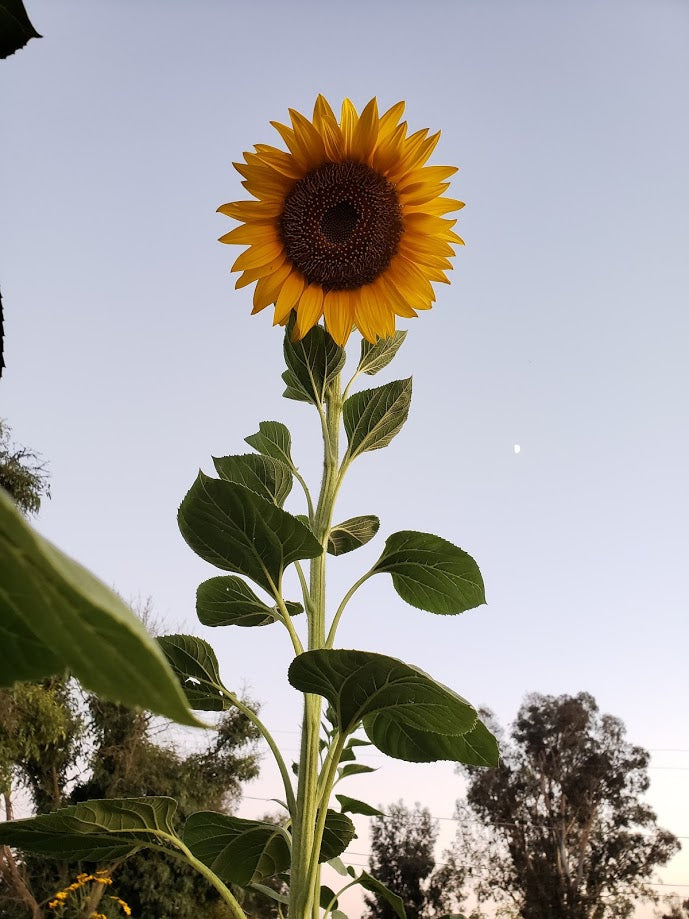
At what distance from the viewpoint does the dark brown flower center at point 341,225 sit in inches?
41.1

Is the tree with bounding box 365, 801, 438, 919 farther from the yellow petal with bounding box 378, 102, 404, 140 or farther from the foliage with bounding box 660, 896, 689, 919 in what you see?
the yellow petal with bounding box 378, 102, 404, 140

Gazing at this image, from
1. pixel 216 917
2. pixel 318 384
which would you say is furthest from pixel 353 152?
pixel 216 917

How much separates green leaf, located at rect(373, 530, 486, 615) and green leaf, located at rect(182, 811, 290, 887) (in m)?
0.32

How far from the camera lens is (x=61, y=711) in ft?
28.0

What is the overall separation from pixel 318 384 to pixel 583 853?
14612 millimetres

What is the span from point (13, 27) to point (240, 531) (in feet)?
2.27

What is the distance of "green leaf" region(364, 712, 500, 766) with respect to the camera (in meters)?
0.88

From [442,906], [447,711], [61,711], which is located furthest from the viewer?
[442,906]

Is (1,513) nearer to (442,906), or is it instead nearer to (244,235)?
(244,235)

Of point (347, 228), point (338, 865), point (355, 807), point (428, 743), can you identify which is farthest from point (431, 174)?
point (338, 865)

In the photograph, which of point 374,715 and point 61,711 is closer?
Result: point 374,715

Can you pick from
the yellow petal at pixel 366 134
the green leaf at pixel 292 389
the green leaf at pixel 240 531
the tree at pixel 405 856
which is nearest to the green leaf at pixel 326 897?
the green leaf at pixel 240 531

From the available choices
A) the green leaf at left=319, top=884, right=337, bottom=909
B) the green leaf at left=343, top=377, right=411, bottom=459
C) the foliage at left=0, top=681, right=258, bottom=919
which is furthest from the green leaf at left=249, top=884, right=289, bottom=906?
the foliage at left=0, top=681, right=258, bottom=919

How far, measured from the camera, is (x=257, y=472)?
100 cm
